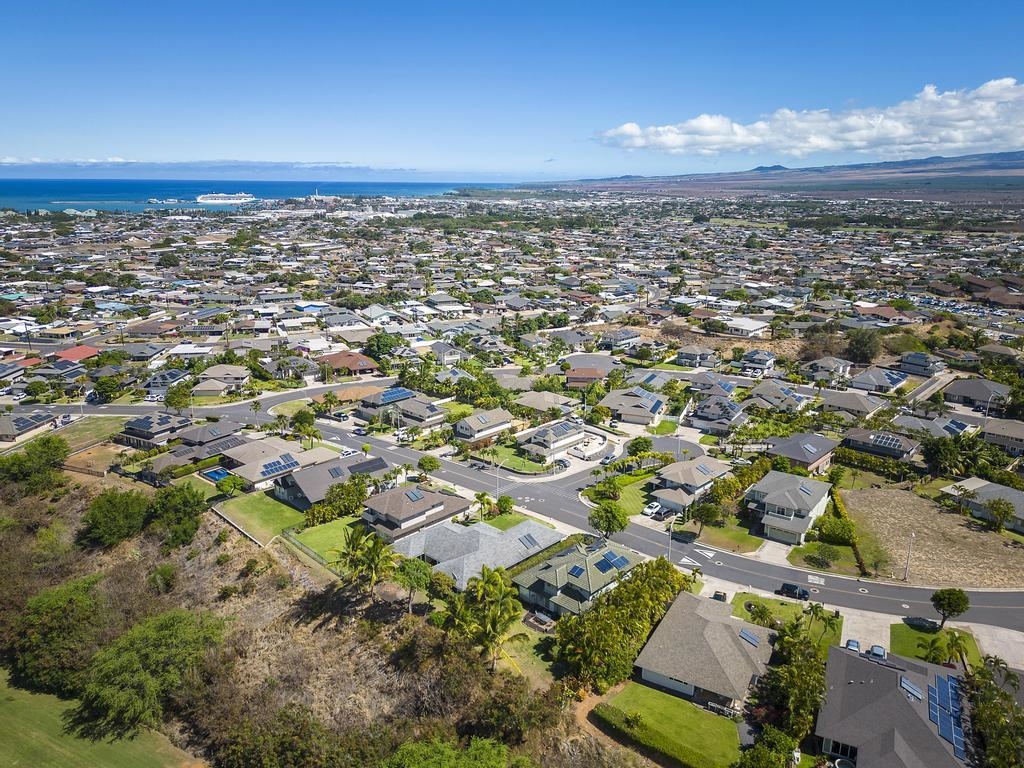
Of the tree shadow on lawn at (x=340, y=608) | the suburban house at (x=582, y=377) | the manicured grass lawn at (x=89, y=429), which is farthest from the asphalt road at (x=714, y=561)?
the suburban house at (x=582, y=377)

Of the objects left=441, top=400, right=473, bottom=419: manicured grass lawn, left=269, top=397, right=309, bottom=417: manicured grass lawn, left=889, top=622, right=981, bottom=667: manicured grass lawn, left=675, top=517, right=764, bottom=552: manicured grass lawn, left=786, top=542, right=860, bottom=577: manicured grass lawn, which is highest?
left=441, top=400, right=473, bottom=419: manicured grass lawn

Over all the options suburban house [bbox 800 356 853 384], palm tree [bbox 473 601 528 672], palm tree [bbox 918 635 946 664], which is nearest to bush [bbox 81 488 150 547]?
palm tree [bbox 473 601 528 672]

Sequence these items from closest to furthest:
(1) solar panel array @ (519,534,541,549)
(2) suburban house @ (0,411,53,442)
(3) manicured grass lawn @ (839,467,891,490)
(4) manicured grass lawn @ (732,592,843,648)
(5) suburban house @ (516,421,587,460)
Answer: (4) manicured grass lawn @ (732,592,843,648), (1) solar panel array @ (519,534,541,549), (3) manicured grass lawn @ (839,467,891,490), (5) suburban house @ (516,421,587,460), (2) suburban house @ (0,411,53,442)

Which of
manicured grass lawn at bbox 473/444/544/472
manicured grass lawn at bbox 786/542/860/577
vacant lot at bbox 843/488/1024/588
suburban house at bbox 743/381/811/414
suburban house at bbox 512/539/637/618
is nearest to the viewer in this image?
suburban house at bbox 512/539/637/618

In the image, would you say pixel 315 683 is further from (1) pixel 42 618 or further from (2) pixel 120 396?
(2) pixel 120 396

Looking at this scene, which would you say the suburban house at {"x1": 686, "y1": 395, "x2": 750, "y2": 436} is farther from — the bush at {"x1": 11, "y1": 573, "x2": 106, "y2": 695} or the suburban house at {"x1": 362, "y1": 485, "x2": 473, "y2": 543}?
the bush at {"x1": 11, "y1": 573, "x2": 106, "y2": 695}

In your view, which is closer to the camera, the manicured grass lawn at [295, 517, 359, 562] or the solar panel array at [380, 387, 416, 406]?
the manicured grass lawn at [295, 517, 359, 562]
